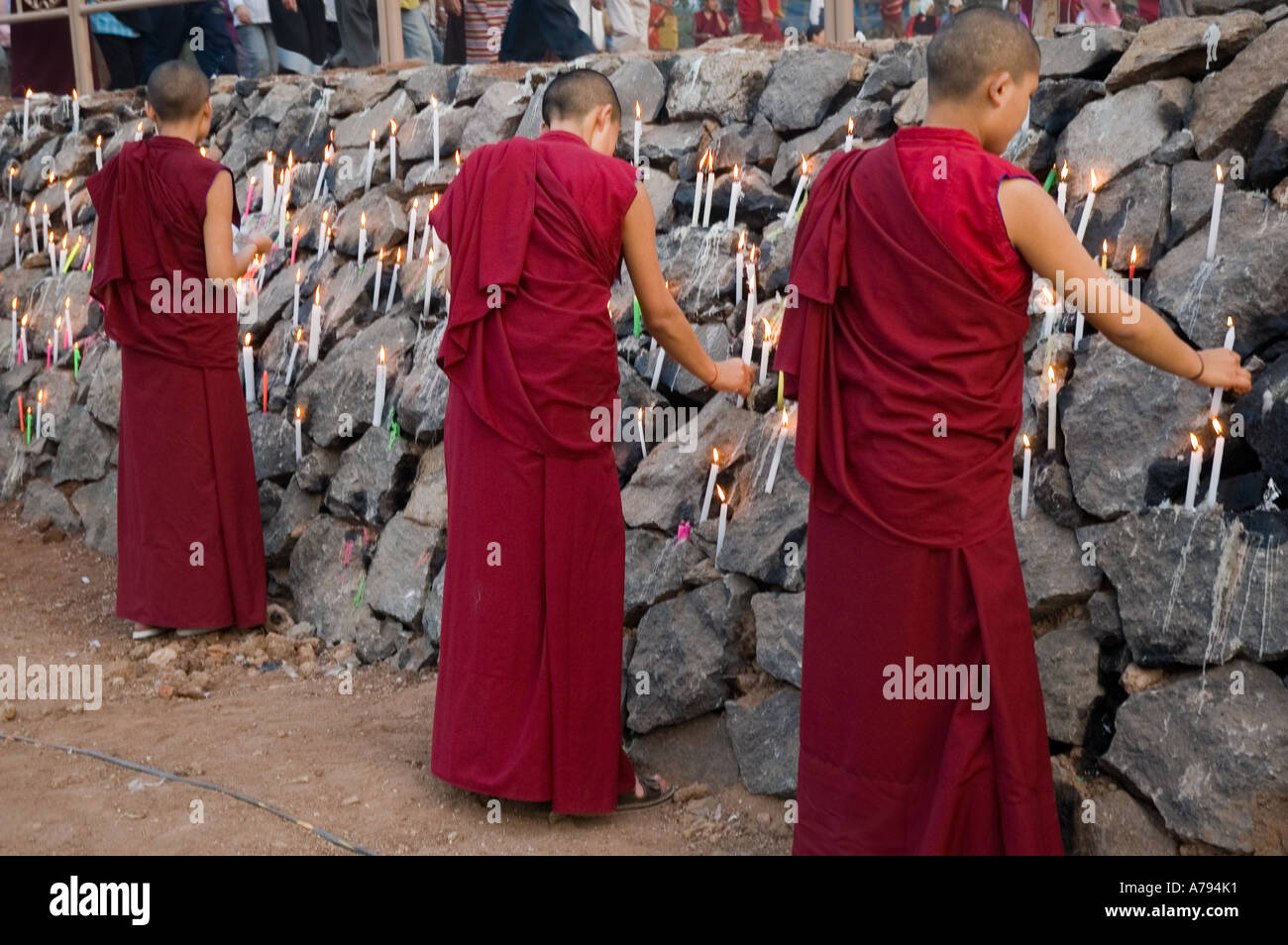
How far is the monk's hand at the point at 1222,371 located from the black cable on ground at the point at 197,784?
222 centimetres

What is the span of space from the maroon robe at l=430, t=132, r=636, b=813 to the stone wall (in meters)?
0.56

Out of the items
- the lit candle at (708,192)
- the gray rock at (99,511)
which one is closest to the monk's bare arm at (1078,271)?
the lit candle at (708,192)

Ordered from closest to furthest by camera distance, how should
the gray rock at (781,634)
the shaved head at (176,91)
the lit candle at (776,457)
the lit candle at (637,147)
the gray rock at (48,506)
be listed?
the gray rock at (781,634) < the lit candle at (776,457) < the shaved head at (176,91) < the lit candle at (637,147) < the gray rock at (48,506)

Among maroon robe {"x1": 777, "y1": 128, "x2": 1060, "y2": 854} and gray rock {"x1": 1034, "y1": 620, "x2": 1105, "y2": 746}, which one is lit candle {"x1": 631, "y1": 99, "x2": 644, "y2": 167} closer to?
maroon robe {"x1": 777, "y1": 128, "x2": 1060, "y2": 854}

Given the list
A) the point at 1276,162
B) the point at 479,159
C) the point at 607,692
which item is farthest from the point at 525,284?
the point at 1276,162

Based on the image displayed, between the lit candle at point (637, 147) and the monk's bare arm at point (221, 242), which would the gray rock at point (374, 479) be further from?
the lit candle at point (637, 147)

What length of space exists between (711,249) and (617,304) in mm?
414

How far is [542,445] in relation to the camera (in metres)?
3.48

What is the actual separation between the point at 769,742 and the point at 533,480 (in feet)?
3.24

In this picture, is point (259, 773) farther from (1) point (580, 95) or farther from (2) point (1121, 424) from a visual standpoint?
(2) point (1121, 424)

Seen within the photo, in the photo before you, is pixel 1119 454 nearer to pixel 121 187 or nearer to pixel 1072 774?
pixel 1072 774

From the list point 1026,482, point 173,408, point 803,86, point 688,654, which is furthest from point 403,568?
point 1026,482

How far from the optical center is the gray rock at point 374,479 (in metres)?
5.22

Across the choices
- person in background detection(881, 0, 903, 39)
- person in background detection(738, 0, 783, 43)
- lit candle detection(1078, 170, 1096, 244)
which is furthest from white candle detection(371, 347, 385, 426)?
lit candle detection(1078, 170, 1096, 244)
